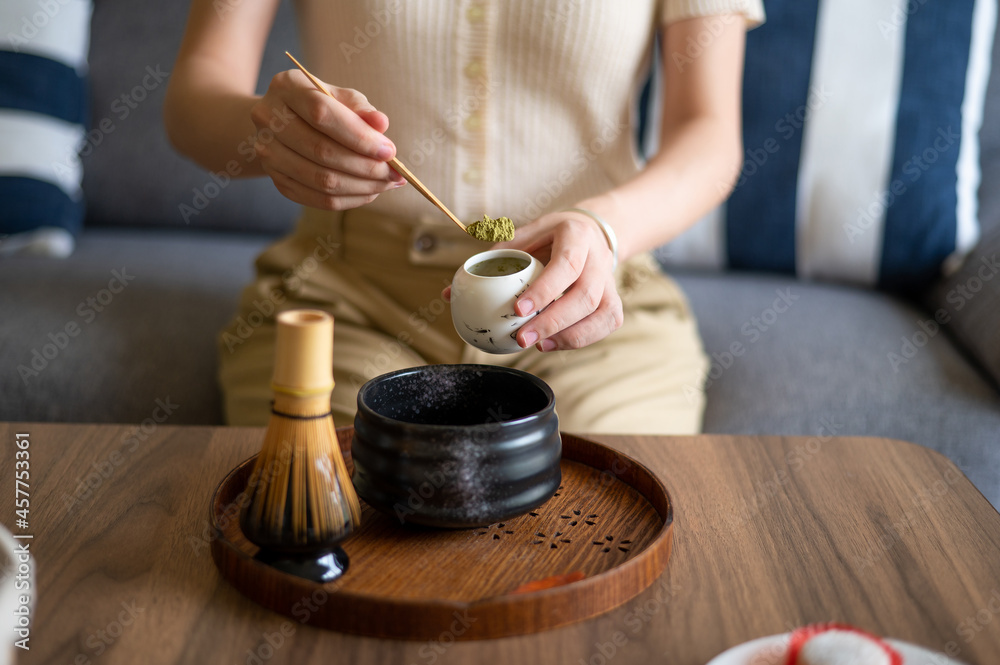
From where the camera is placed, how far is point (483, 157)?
1.19 metres


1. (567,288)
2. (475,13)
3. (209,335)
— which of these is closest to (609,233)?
(567,288)

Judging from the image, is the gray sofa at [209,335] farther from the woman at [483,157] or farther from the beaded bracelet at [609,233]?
the beaded bracelet at [609,233]

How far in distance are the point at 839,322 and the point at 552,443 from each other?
42.5 inches

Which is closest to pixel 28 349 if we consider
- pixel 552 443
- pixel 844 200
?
pixel 552 443

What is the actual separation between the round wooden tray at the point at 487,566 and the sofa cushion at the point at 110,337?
0.77 metres

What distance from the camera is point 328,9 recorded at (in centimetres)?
118

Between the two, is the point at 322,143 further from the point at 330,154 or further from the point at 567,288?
the point at 567,288

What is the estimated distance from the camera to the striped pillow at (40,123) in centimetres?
172

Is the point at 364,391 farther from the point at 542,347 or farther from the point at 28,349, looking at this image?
the point at 28,349

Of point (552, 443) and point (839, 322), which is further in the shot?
point (839, 322)

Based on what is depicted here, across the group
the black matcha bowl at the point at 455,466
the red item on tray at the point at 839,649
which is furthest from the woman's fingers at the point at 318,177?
the red item on tray at the point at 839,649

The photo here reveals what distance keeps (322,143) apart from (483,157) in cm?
41

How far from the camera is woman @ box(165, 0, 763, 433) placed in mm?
1115

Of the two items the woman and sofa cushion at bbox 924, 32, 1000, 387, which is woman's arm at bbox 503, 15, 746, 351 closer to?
the woman
